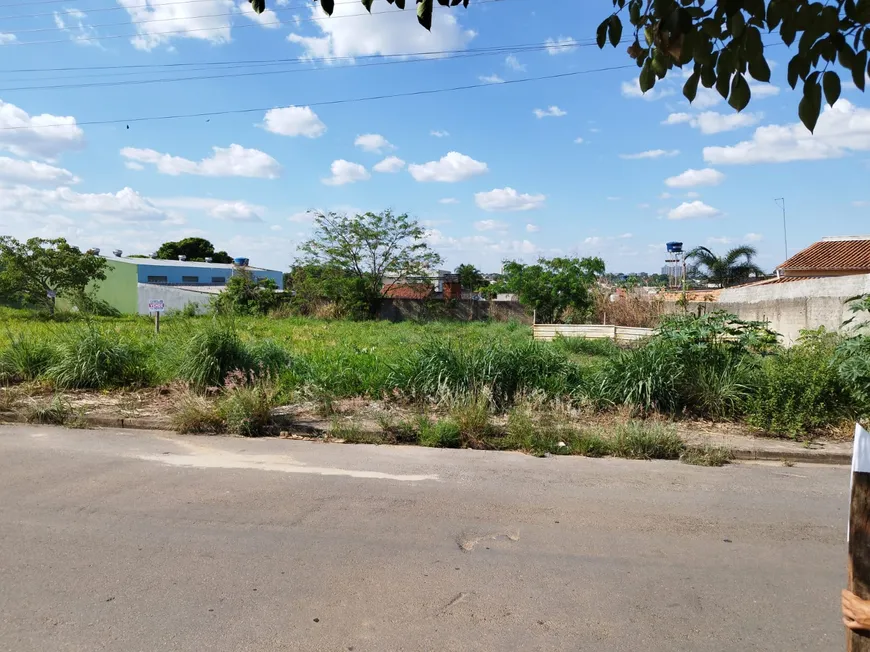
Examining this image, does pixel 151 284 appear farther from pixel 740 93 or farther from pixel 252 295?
pixel 740 93

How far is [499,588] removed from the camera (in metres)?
4.03

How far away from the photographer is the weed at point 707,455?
7000 mm

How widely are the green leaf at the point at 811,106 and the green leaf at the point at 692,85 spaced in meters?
0.57

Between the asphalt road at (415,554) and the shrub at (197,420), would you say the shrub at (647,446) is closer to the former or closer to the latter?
the asphalt road at (415,554)

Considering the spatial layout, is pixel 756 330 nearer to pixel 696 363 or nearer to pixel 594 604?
pixel 696 363

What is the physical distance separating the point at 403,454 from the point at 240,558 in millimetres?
3005

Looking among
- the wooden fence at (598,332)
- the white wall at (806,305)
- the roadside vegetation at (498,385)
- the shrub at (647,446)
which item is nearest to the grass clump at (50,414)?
the roadside vegetation at (498,385)

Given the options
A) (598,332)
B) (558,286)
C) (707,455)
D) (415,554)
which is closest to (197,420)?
(415,554)

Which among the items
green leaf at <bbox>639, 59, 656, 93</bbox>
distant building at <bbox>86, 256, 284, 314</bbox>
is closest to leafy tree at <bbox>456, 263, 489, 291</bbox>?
distant building at <bbox>86, 256, 284, 314</bbox>

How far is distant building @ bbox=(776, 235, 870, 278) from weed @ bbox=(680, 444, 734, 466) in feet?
86.3

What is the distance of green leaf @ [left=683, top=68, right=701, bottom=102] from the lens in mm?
2919

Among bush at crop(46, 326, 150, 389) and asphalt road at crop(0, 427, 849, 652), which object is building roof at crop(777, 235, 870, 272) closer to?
asphalt road at crop(0, 427, 849, 652)

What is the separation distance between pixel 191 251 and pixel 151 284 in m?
33.3

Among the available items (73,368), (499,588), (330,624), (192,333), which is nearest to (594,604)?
(499,588)
